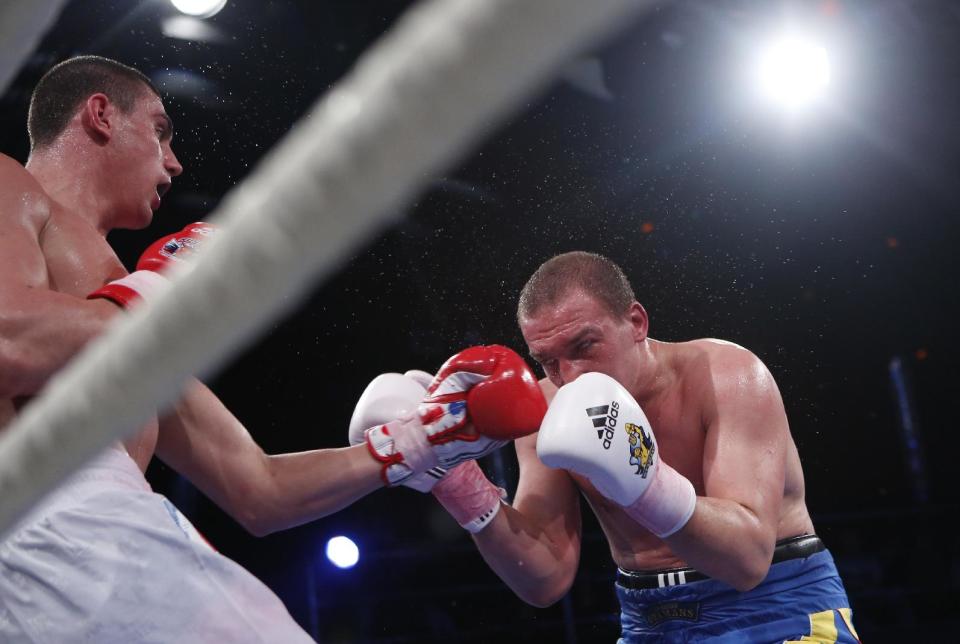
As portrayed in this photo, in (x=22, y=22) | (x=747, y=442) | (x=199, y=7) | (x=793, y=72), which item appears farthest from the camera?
(x=793, y=72)

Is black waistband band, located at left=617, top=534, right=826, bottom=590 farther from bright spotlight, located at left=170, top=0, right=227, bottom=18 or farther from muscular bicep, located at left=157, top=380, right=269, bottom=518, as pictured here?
bright spotlight, located at left=170, top=0, right=227, bottom=18

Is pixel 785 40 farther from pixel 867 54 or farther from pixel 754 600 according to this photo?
pixel 754 600

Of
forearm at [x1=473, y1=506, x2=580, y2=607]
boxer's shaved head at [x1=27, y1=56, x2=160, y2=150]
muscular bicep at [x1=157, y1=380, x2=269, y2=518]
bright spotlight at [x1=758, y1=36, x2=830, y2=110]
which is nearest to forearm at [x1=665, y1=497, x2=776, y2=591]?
forearm at [x1=473, y1=506, x2=580, y2=607]

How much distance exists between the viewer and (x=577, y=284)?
229 centimetres

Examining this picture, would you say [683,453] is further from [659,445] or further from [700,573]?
[700,573]

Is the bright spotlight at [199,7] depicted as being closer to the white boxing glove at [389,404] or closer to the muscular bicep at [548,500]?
the white boxing glove at [389,404]

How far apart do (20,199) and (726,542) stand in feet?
4.64

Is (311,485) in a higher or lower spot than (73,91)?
lower

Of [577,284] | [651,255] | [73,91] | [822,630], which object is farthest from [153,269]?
[651,255]

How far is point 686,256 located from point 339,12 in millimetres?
2411

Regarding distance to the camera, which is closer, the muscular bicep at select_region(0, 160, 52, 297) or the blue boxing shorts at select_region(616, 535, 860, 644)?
the muscular bicep at select_region(0, 160, 52, 297)

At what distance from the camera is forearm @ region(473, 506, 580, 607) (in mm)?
2227

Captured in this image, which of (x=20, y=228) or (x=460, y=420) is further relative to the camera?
(x=460, y=420)

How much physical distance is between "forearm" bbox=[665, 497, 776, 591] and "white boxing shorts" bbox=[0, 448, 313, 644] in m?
0.86
